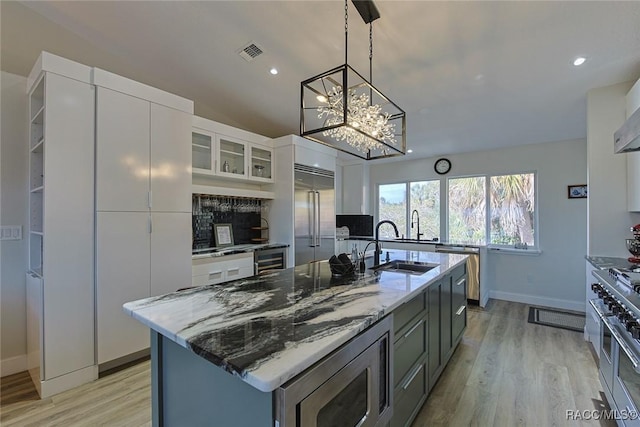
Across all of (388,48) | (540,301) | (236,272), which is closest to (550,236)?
(540,301)

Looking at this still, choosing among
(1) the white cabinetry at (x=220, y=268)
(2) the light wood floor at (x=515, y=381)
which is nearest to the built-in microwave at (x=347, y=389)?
(2) the light wood floor at (x=515, y=381)

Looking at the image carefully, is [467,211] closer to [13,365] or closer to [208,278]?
[208,278]

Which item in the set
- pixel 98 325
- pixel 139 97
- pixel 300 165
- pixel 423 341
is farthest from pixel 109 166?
pixel 423 341

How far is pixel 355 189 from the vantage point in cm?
598

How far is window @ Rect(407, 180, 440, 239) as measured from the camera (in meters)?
5.36

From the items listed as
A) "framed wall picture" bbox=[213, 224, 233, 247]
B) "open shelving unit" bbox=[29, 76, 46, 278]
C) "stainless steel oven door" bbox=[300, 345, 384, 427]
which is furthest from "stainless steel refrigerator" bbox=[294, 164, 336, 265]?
"stainless steel oven door" bbox=[300, 345, 384, 427]

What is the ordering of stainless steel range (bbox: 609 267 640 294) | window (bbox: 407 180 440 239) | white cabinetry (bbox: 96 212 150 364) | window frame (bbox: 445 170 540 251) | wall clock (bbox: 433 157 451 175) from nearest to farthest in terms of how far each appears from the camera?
stainless steel range (bbox: 609 267 640 294), white cabinetry (bbox: 96 212 150 364), window frame (bbox: 445 170 540 251), wall clock (bbox: 433 157 451 175), window (bbox: 407 180 440 239)

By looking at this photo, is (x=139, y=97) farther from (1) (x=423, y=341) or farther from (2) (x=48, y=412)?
(1) (x=423, y=341)

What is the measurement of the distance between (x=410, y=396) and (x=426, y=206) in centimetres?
425

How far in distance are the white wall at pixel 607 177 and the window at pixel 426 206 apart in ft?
8.23

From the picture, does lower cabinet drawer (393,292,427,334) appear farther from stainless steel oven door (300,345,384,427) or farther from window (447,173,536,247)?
window (447,173,536,247)

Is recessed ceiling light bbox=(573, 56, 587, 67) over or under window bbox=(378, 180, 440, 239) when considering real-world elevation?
over

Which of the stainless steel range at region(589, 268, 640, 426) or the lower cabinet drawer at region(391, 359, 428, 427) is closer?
the stainless steel range at region(589, 268, 640, 426)

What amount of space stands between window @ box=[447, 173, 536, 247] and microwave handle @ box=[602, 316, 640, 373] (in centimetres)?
306
